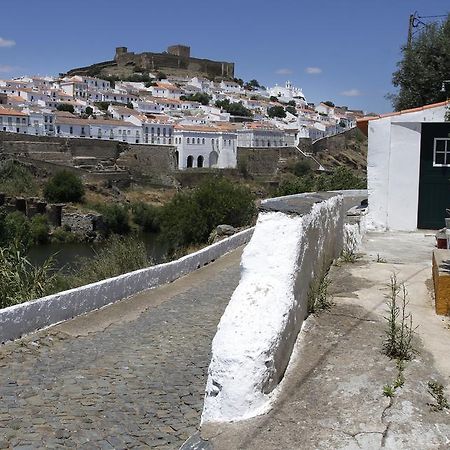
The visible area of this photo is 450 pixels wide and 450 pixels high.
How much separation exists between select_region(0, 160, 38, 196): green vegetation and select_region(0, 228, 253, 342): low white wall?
39.3m

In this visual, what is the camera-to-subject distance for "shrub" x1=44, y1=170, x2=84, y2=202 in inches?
1815

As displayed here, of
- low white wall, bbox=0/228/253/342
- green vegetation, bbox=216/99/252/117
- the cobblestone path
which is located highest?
green vegetation, bbox=216/99/252/117

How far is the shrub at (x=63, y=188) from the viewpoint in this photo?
151 ft

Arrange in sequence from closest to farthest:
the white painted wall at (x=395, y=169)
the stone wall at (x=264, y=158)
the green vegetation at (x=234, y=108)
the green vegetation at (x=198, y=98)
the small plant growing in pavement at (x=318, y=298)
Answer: the small plant growing in pavement at (x=318, y=298) → the white painted wall at (x=395, y=169) → the stone wall at (x=264, y=158) → the green vegetation at (x=234, y=108) → the green vegetation at (x=198, y=98)

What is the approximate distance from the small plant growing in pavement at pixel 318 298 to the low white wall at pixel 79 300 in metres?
3.33

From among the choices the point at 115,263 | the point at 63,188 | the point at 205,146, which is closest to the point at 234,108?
the point at 205,146

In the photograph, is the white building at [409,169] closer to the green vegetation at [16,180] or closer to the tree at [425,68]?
the tree at [425,68]

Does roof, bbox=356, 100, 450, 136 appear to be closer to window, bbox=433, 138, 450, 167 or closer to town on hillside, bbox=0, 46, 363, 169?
window, bbox=433, 138, 450, 167

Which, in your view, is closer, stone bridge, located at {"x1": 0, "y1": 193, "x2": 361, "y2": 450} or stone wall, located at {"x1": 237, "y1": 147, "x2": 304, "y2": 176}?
stone bridge, located at {"x1": 0, "y1": 193, "x2": 361, "y2": 450}

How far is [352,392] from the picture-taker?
3.38 m

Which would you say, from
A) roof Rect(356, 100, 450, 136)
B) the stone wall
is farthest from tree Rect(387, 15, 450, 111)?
the stone wall

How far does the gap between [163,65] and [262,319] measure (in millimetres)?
122512

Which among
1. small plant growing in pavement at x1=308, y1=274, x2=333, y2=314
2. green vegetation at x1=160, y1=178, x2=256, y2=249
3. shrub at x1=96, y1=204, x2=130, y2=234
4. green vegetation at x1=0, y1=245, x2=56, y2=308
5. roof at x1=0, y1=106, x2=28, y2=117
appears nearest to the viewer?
small plant growing in pavement at x1=308, y1=274, x2=333, y2=314

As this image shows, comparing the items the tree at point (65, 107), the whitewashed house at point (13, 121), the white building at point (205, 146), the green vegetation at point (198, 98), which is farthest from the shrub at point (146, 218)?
the green vegetation at point (198, 98)
